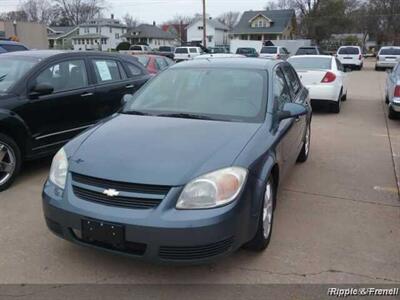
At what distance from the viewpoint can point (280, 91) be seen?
4.52 metres

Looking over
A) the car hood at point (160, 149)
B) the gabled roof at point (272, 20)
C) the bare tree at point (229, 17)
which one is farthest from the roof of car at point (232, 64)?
the bare tree at point (229, 17)

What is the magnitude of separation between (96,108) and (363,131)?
5456mm

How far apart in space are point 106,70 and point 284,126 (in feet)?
11.4

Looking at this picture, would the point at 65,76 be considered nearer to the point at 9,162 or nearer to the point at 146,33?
the point at 9,162

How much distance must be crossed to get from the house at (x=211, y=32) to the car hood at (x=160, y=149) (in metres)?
81.7

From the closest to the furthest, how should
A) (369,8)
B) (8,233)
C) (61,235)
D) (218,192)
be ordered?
(218,192) < (61,235) < (8,233) < (369,8)

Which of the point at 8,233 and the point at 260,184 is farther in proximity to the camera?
the point at 8,233

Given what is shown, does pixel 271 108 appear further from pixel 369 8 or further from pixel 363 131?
pixel 369 8

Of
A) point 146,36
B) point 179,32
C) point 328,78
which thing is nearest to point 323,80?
point 328,78

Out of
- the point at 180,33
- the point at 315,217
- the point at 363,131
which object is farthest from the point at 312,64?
the point at 180,33

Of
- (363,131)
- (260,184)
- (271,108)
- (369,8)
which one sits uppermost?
(369,8)

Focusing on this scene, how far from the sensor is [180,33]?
335ft

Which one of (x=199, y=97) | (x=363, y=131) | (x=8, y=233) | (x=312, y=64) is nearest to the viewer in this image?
(x=8, y=233)

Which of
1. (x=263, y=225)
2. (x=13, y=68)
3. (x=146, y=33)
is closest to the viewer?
(x=263, y=225)
